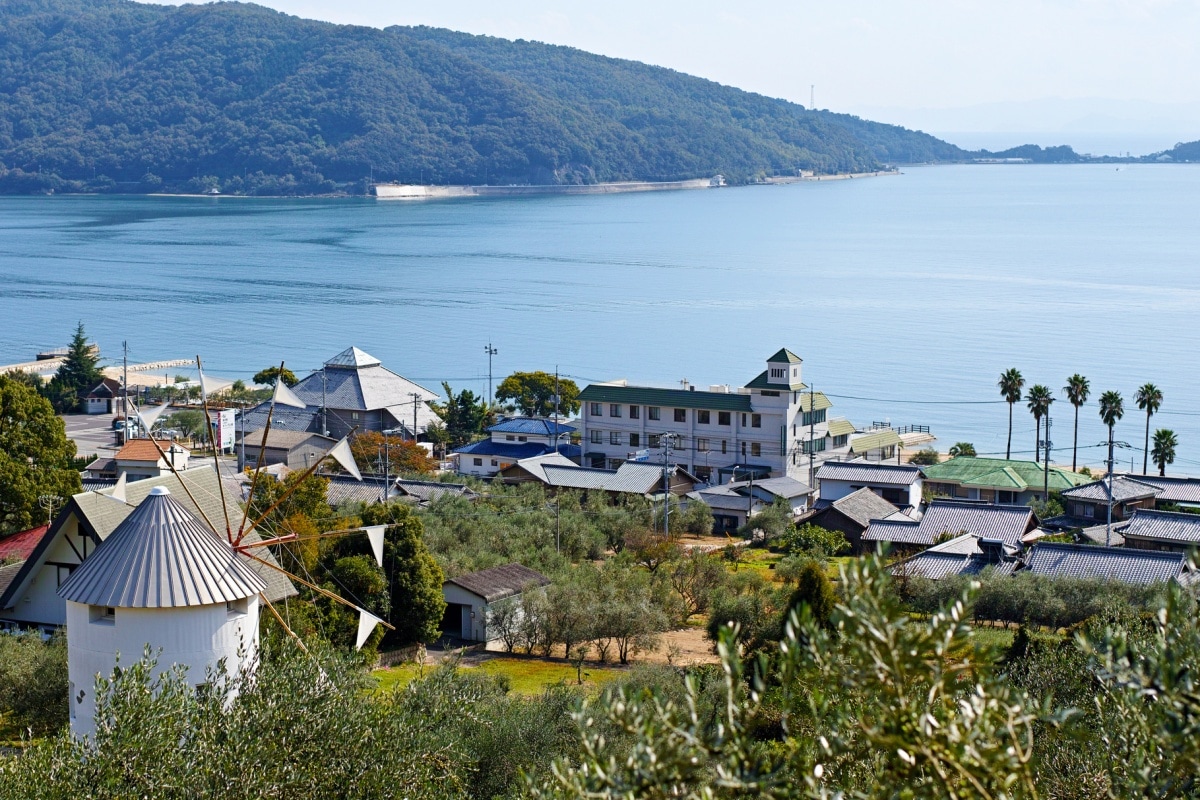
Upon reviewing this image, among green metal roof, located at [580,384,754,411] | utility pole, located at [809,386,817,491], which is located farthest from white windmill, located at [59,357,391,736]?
utility pole, located at [809,386,817,491]

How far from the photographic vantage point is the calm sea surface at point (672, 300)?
59.3 meters

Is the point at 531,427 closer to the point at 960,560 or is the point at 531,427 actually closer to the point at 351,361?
the point at 351,361

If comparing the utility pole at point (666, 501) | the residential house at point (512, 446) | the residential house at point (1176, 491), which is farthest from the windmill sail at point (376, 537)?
the residential house at point (1176, 491)

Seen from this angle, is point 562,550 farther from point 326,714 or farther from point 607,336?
point 607,336

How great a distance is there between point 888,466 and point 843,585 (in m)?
31.2

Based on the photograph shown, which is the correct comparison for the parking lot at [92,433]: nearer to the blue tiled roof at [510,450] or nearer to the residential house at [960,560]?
the blue tiled roof at [510,450]

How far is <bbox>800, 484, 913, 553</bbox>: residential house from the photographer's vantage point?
31.8m

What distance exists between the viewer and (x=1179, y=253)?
10750cm

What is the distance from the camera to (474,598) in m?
21.5

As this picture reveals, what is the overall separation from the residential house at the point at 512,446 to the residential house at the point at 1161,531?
1584 cm

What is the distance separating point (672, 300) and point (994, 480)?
4952cm

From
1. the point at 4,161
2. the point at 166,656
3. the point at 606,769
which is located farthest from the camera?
the point at 4,161

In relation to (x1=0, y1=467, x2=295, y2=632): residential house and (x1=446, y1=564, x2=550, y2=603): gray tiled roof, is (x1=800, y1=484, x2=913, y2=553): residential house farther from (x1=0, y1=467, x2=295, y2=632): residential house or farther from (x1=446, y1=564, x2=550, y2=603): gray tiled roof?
(x1=0, y1=467, x2=295, y2=632): residential house

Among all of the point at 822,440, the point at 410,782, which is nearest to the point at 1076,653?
the point at 410,782
